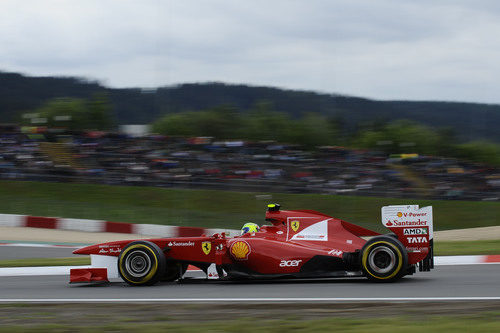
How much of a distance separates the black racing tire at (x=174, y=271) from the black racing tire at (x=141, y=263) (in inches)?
14.5

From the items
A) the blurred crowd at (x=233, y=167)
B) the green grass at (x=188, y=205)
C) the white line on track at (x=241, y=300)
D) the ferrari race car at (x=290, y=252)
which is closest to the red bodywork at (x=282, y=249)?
the ferrari race car at (x=290, y=252)

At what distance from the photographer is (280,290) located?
7098mm

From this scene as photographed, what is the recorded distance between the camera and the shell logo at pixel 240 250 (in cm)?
757

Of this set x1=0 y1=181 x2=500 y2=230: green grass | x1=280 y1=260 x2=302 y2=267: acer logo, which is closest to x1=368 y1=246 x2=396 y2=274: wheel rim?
x1=280 y1=260 x2=302 y2=267: acer logo

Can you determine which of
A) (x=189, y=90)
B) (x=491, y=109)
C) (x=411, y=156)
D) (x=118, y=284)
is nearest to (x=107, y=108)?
(x=189, y=90)

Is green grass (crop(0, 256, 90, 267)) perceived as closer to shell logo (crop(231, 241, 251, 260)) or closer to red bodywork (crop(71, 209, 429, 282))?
red bodywork (crop(71, 209, 429, 282))

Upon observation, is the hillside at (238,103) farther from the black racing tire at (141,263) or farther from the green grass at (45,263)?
the black racing tire at (141,263)

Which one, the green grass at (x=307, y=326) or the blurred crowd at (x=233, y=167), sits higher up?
the blurred crowd at (x=233, y=167)

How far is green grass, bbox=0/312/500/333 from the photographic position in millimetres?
4812

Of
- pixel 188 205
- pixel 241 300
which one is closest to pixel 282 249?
pixel 241 300

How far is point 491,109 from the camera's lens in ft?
126

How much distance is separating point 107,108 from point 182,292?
2269 inches

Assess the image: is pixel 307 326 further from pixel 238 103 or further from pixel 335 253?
pixel 238 103

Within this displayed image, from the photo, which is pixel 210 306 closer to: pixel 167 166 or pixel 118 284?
pixel 118 284
